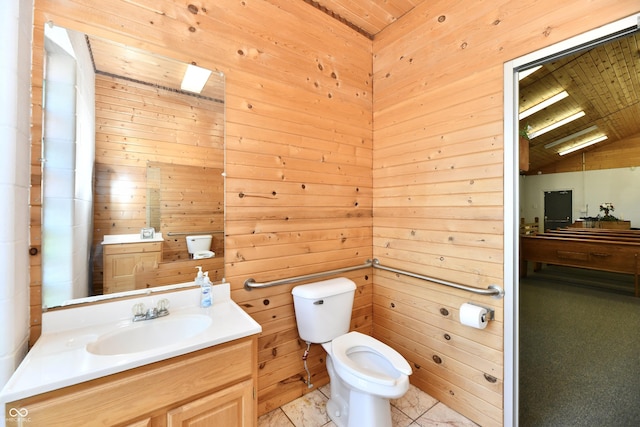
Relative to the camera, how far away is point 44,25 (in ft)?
3.75

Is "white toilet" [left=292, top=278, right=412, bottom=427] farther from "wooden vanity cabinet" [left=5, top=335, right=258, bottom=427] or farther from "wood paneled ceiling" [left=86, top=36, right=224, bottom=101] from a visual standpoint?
"wood paneled ceiling" [left=86, top=36, right=224, bottom=101]

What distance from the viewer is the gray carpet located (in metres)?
1.68

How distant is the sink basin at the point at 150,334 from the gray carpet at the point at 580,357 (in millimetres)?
2020

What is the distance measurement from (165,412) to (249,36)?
6.53 ft

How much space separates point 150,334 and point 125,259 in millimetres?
408

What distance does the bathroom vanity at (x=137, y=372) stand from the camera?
81 centimetres

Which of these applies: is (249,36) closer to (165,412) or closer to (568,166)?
(165,412)

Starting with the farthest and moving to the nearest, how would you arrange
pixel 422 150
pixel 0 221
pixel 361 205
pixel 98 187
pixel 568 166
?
1. pixel 568 166
2. pixel 361 205
3. pixel 422 150
4. pixel 98 187
5. pixel 0 221

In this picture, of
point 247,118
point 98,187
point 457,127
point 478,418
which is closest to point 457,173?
point 457,127

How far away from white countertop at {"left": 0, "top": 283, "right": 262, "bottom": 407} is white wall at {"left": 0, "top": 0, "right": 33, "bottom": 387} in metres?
0.09

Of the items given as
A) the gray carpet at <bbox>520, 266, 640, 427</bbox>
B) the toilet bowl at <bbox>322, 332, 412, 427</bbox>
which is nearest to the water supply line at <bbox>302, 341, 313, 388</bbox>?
the toilet bowl at <bbox>322, 332, 412, 427</bbox>

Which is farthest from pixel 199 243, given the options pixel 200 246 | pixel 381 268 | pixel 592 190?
pixel 592 190

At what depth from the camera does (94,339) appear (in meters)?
1.10

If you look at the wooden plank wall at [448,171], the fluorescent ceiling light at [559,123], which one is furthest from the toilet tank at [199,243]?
the fluorescent ceiling light at [559,123]
